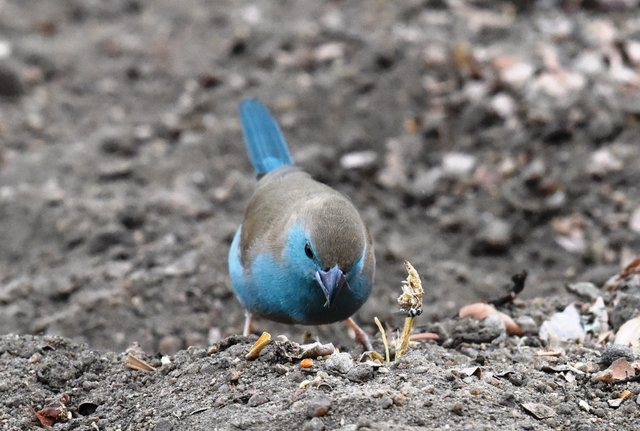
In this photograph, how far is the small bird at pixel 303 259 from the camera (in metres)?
3.94

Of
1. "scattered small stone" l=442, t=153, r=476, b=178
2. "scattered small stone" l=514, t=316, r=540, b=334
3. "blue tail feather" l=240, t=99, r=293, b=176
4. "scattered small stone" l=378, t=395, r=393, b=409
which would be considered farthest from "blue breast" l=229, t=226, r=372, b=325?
"scattered small stone" l=442, t=153, r=476, b=178

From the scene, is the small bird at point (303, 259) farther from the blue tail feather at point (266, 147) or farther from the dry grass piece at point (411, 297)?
the blue tail feather at point (266, 147)

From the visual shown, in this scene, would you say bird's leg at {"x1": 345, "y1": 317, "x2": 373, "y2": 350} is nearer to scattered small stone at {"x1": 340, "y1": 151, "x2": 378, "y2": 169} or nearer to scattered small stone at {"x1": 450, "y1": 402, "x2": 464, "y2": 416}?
scattered small stone at {"x1": 450, "y1": 402, "x2": 464, "y2": 416}

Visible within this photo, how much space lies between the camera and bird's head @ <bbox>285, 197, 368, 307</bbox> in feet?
12.9

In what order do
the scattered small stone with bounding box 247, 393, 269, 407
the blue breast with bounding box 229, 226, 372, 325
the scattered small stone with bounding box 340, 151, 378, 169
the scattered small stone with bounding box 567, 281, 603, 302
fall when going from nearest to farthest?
1. the scattered small stone with bounding box 247, 393, 269, 407
2. the blue breast with bounding box 229, 226, 372, 325
3. the scattered small stone with bounding box 567, 281, 603, 302
4. the scattered small stone with bounding box 340, 151, 378, 169

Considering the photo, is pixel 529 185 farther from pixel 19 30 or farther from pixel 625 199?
pixel 19 30

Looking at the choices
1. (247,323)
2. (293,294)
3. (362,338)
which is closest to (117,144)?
(247,323)

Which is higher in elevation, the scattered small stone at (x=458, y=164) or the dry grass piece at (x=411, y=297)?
the dry grass piece at (x=411, y=297)

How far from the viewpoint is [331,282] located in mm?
3906

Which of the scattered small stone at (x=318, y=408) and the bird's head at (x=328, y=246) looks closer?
the scattered small stone at (x=318, y=408)

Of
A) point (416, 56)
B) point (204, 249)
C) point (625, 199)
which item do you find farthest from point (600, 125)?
point (204, 249)

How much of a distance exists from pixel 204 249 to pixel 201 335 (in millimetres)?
645

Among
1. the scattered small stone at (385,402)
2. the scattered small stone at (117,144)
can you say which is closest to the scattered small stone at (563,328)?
the scattered small stone at (385,402)

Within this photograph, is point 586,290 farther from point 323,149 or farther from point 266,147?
point 323,149
